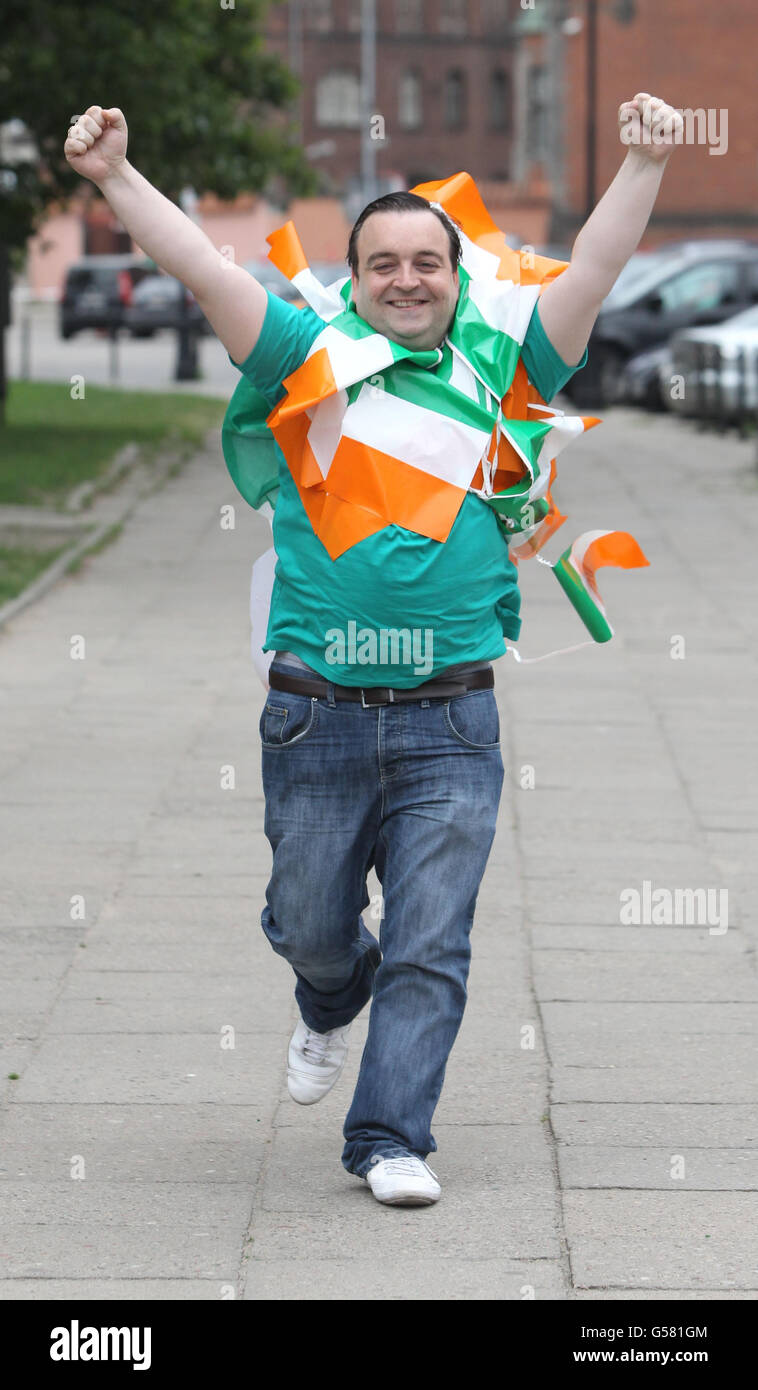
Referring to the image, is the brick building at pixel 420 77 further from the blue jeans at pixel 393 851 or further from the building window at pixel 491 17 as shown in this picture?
the blue jeans at pixel 393 851

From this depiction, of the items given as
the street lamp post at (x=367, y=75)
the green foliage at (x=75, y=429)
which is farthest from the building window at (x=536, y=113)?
the green foliage at (x=75, y=429)

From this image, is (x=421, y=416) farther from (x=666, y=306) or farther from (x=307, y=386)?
(x=666, y=306)

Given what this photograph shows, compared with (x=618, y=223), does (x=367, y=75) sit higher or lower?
higher

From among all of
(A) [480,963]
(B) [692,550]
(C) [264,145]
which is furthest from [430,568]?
(C) [264,145]

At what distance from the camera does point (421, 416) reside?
3990 mm

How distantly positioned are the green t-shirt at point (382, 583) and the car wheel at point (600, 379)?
22.4 m

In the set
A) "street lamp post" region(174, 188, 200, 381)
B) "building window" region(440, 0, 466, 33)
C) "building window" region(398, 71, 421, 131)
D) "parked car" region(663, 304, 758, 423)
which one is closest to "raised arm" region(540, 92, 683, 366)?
"parked car" region(663, 304, 758, 423)

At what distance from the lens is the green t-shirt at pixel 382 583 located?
3967 mm

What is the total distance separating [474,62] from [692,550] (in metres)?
82.7

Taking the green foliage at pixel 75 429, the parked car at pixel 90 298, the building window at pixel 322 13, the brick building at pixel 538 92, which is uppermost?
the building window at pixel 322 13

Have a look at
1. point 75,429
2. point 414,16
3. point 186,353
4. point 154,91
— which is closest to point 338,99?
point 414,16

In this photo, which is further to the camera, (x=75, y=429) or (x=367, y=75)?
(x=367, y=75)

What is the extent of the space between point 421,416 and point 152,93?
14.6 metres

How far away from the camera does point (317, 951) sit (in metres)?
4.16
